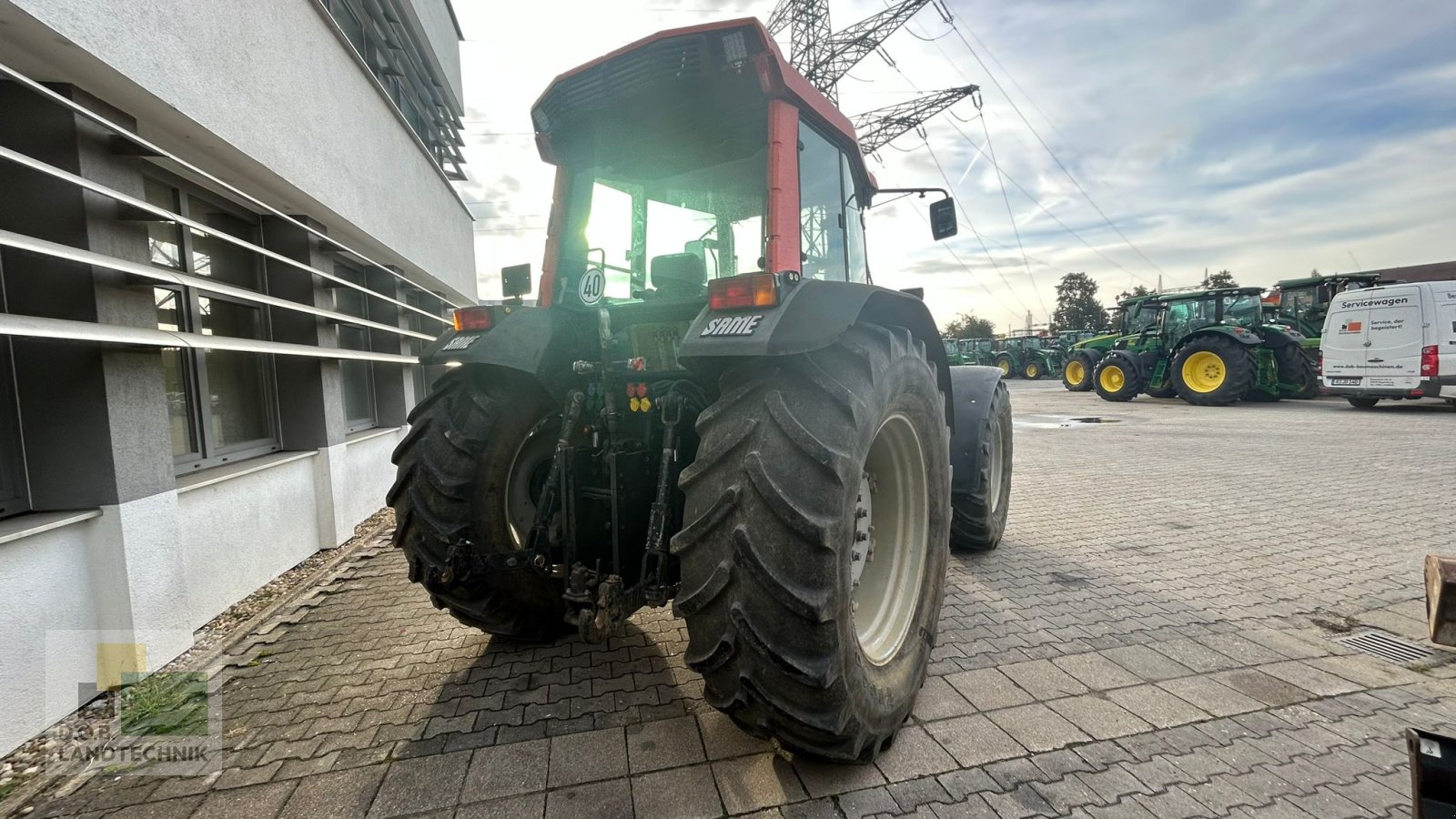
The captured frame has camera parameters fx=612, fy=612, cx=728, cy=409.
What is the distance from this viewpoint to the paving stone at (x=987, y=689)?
2406mm

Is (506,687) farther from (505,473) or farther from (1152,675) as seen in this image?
(1152,675)

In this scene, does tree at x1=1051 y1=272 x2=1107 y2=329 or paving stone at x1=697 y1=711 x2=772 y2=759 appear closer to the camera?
paving stone at x1=697 y1=711 x2=772 y2=759

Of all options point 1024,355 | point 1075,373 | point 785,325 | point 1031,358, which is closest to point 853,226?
point 785,325

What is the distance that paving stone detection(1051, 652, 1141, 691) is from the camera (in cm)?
254

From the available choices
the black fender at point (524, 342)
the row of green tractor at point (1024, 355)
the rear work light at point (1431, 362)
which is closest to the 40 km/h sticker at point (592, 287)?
the black fender at point (524, 342)

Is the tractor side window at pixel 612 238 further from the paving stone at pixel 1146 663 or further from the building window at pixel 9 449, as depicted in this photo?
the paving stone at pixel 1146 663

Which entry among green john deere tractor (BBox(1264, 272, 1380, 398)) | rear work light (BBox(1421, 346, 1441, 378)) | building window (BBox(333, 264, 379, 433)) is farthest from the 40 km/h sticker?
green john deere tractor (BBox(1264, 272, 1380, 398))

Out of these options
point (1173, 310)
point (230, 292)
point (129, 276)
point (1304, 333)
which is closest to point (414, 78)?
point (230, 292)

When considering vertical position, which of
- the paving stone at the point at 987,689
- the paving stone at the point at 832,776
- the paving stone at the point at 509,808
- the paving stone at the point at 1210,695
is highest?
the paving stone at the point at 509,808

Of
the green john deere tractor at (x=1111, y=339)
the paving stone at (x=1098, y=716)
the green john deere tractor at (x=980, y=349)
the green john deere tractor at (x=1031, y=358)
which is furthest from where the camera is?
the green john deere tractor at (x=980, y=349)

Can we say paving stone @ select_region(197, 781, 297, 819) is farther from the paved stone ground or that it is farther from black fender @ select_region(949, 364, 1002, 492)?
black fender @ select_region(949, 364, 1002, 492)

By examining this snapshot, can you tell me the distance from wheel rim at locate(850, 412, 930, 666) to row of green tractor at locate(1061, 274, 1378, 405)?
14265 mm

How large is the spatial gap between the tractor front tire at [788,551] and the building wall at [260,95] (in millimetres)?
3059

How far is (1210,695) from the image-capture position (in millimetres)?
2438
